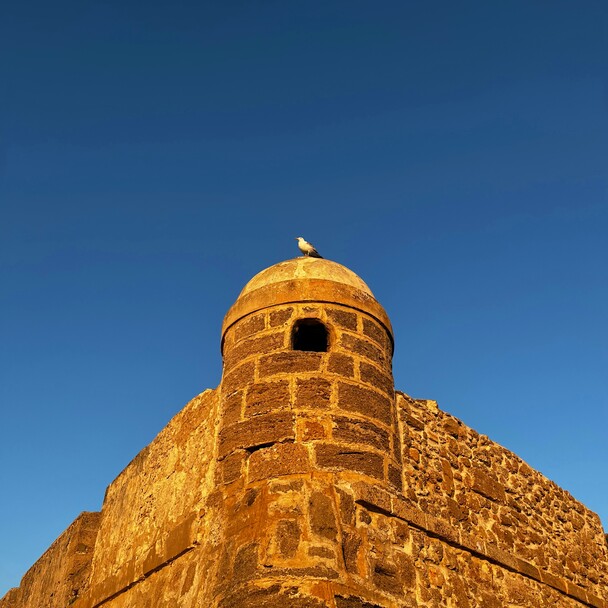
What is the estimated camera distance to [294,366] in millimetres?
5703

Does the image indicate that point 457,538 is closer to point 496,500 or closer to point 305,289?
point 496,500

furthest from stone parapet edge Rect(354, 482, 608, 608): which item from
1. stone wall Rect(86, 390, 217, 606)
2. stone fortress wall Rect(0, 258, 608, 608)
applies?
stone wall Rect(86, 390, 217, 606)

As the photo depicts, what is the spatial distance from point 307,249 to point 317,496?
7.88ft

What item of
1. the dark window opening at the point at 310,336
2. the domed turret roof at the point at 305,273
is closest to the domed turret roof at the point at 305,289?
the domed turret roof at the point at 305,273

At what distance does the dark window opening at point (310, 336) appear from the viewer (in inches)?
237

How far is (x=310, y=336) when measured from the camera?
251 inches

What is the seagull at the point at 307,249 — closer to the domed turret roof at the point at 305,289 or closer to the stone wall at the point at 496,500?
the domed turret roof at the point at 305,289

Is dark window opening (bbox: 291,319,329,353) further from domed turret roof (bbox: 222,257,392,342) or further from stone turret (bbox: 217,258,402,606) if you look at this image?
domed turret roof (bbox: 222,257,392,342)

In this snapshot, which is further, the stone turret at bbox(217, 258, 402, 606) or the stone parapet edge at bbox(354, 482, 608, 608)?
the stone parapet edge at bbox(354, 482, 608, 608)

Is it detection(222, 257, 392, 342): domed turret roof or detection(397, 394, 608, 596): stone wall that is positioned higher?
detection(222, 257, 392, 342): domed turret roof

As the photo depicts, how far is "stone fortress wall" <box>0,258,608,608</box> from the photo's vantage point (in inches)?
193

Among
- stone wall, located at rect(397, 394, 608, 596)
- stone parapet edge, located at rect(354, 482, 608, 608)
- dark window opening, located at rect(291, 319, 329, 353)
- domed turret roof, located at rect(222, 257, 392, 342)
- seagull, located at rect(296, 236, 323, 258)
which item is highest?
seagull, located at rect(296, 236, 323, 258)

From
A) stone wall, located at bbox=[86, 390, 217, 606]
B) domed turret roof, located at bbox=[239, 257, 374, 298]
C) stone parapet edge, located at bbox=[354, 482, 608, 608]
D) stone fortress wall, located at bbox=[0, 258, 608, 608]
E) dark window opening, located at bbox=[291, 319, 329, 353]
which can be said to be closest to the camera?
stone fortress wall, located at bbox=[0, 258, 608, 608]

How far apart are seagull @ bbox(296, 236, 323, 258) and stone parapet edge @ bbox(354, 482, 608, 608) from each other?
2.18 m
